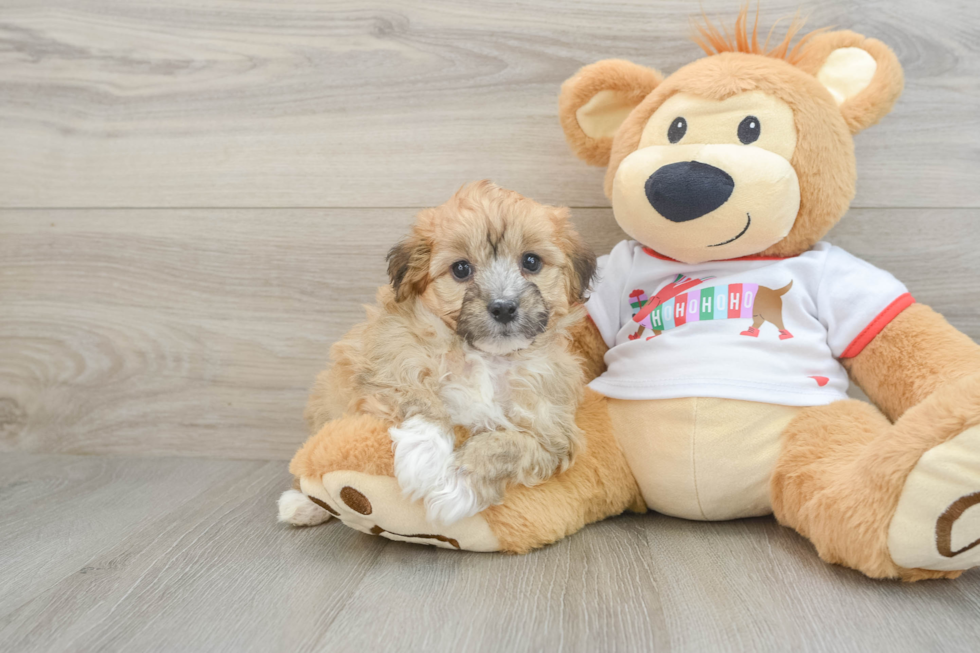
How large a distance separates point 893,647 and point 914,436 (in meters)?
0.28

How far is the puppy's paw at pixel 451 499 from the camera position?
3.34ft

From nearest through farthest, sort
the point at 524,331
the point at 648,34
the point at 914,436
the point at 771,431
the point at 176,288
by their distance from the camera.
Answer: the point at 914,436 → the point at 524,331 → the point at 771,431 → the point at 648,34 → the point at 176,288

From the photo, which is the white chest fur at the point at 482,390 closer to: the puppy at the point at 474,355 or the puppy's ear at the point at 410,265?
the puppy at the point at 474,355

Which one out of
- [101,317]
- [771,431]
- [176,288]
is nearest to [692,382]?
[771,431]

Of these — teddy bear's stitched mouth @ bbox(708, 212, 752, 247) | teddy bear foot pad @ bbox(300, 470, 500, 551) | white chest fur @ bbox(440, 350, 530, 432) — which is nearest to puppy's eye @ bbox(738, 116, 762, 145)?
teddy bear's stitched mouth @ bbox(708, 212, 752, 247)

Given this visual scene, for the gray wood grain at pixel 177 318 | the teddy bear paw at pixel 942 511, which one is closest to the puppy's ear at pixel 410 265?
the gray wood grain at pixel 177 318

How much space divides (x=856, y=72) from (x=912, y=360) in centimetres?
56

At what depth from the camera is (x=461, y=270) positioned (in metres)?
1.12

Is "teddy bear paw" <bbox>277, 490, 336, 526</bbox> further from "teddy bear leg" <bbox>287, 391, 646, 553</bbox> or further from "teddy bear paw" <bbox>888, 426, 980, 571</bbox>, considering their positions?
"teddy bear paw" <bbox>888, 426, 980, 571</bbox>

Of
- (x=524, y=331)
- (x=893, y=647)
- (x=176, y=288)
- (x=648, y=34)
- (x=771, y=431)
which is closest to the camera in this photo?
(x=893, y=647)

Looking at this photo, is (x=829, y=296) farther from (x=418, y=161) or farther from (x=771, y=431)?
(x=418, y=161)

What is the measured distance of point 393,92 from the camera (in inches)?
64.2

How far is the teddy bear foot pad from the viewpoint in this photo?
107cm

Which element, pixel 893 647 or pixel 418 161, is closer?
pixel 893 647
